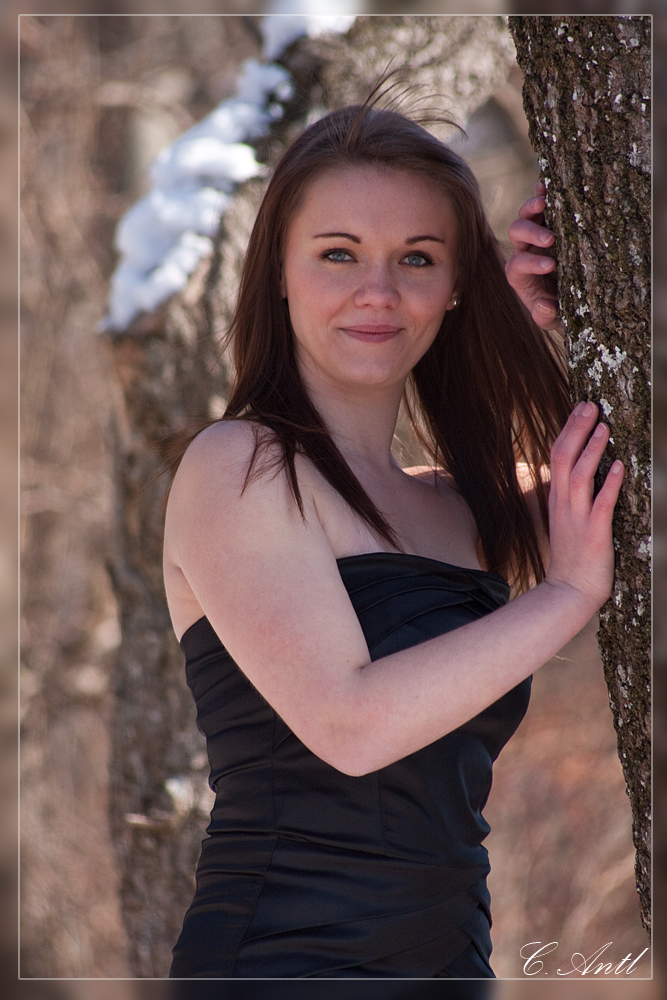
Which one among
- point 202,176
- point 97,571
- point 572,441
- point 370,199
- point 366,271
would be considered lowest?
point 97,571

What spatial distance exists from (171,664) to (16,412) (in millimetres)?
2307

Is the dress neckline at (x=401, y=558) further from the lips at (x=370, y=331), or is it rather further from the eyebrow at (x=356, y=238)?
the eyebrow at (x=356, y=238)

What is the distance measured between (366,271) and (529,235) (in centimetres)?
29

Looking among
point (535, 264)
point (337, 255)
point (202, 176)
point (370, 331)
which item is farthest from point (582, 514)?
point (202, 176)

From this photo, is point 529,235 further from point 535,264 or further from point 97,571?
point 97,571

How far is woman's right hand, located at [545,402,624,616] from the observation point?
4.56ft

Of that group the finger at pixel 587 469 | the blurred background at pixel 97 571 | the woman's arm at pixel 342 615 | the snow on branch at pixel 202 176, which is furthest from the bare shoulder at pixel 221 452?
the blurred background at pixel 97 571

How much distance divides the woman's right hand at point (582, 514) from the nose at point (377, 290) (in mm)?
408

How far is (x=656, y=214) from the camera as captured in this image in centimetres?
129

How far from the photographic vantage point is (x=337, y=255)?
1707 mm

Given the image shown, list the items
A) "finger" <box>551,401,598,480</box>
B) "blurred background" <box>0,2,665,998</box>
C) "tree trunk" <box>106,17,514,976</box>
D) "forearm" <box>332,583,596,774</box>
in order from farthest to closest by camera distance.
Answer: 1. "blurred background" <box>0,2,665,998</box>
2. "tree trunk" <box>106,17,514,976</box>
3. "finger" <box>551,401,598,480</box>
4. "forearm" <box>332,583,596,774</box>

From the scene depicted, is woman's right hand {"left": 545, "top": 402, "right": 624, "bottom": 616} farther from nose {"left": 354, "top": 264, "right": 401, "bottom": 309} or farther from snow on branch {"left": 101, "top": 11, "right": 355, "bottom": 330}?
snow on branch {"left": 101, "top": 11, "right": 355, "bottom": 330}

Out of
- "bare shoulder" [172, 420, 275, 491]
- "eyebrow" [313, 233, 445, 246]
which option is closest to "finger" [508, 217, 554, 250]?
"eyebrow" [313, 233, 445, 246]

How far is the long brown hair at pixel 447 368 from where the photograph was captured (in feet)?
5.68
